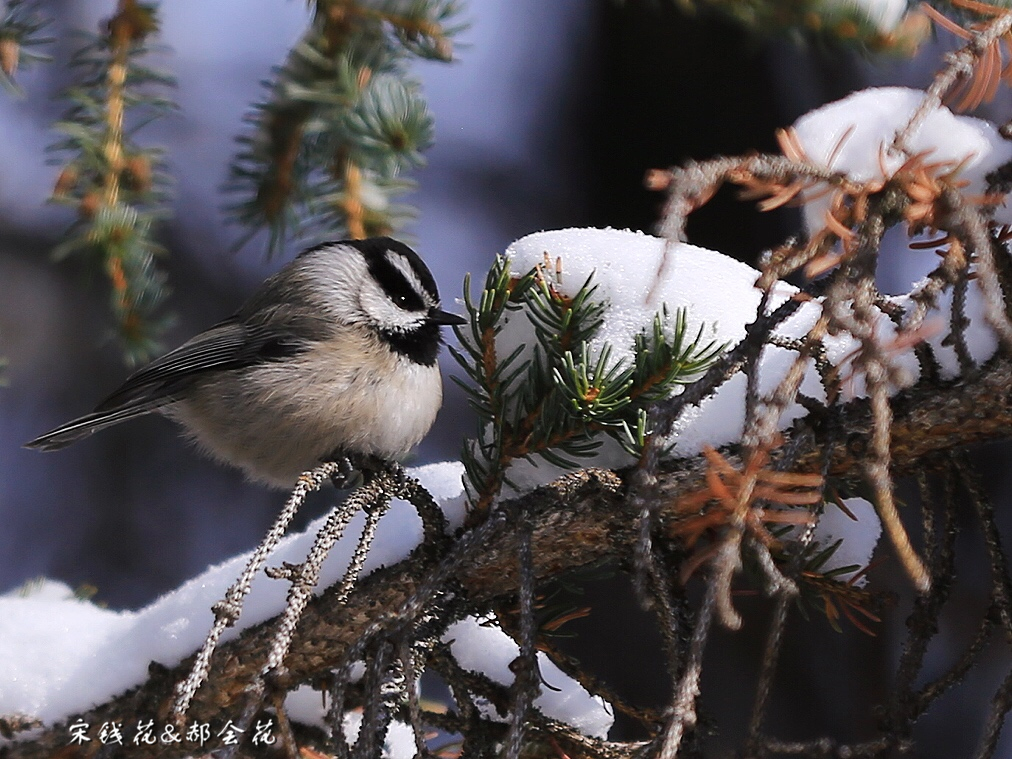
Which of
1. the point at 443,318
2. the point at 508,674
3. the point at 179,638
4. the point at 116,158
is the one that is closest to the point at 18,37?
the point at 116,158

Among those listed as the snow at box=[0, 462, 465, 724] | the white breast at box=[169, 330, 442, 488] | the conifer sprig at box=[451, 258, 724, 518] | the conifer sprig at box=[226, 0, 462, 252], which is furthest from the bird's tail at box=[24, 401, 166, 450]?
the conifer sprig at box=[451, 258, 724, 518]

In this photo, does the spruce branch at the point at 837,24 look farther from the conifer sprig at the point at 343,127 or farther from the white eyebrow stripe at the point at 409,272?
the white eyebrow stripe at the point at 409,272

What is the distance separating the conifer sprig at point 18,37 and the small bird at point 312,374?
0.68m

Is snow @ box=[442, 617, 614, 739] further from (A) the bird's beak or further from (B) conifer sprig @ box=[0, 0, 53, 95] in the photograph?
(B) conifer sprig @ box=[0, 0, 53, 95]

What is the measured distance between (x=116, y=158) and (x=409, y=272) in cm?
69

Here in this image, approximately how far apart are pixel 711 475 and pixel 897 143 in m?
0.32

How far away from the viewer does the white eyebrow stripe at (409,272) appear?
7.39ft

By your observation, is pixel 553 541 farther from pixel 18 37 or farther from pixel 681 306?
pixel 18 37

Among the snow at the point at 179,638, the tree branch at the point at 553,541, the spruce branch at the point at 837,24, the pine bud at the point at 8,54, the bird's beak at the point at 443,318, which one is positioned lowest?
the tree branch at the point at 553,541

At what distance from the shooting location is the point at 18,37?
178 cm

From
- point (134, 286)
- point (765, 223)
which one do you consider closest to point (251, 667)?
point (134, 286)

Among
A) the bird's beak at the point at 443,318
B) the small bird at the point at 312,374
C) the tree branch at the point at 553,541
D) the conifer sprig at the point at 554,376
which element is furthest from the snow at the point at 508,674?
the bird's beak at the point at 443,318

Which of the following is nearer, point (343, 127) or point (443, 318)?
point (343, 127)

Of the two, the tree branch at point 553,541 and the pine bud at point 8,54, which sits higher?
the pine bud at point 8,54
